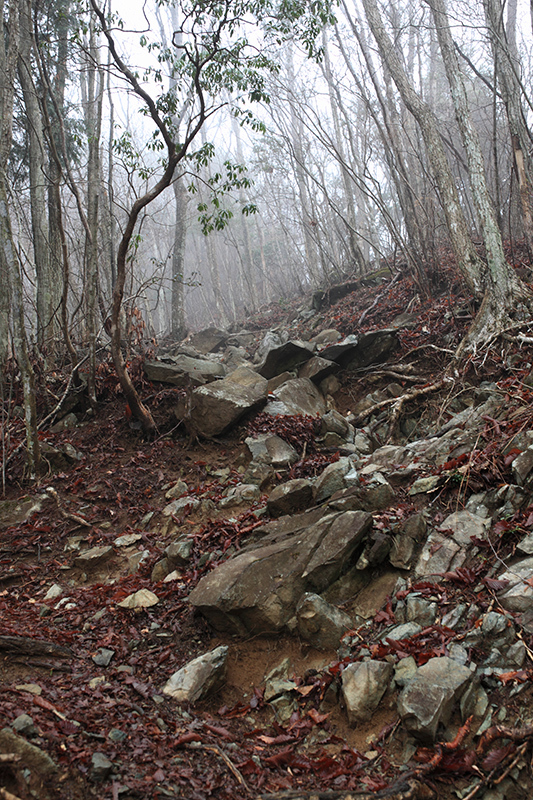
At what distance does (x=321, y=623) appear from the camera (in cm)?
290

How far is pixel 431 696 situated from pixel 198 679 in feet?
4.45

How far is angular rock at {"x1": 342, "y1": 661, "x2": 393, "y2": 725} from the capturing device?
2.33 meters

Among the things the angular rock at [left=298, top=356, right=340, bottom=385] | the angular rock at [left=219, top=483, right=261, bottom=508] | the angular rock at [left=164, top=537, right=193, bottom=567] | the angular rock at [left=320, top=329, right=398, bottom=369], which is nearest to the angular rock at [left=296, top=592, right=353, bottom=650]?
the angular rock at [left=164, top=537, right=193, bottom=567]

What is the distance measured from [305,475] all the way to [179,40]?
22605 mm

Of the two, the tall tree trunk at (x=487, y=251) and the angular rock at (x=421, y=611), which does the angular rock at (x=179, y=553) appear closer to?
the angular rock at (x=421, y=611)

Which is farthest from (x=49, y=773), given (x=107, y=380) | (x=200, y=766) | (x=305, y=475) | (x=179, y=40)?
(x=179, y=40)

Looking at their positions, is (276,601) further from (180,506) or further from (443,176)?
(443,176)

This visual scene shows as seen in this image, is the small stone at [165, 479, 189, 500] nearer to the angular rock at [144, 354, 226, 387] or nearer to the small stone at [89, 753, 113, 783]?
the angular rock at [144, 354, 226, 387]

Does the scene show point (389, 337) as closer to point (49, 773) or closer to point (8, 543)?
point (8, 543)

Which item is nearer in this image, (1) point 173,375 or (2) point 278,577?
(2) point 278,577

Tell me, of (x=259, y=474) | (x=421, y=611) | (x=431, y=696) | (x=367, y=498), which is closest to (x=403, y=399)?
(x=259, y=474)

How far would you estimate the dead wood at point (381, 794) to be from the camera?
1.82 meters

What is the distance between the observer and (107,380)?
707 centimetres

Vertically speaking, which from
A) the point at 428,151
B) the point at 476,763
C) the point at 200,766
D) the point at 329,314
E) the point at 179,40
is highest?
the point at 179,40
